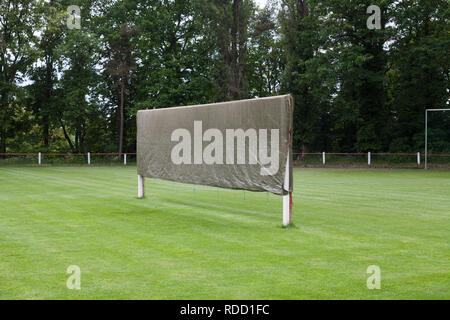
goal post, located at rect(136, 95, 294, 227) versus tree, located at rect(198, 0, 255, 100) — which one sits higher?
tree, located at rect(198, 0, 255, 100)

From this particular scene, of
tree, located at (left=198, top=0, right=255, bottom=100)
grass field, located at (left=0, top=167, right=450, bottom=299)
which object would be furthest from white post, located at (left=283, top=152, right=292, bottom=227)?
tree, located at (left=198, top=0, right=255, bottom=100)

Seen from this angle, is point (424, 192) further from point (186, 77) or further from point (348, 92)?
point (186, 77)

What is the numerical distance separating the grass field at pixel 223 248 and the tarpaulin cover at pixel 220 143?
97 cm

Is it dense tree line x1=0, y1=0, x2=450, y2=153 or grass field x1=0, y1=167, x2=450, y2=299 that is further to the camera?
dense tree line x1=0, y1=0, x2=450, y2=153

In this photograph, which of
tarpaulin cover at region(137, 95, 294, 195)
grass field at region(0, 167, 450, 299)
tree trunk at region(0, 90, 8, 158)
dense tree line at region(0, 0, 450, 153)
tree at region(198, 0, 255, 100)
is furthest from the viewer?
tree trunk at region(0, 90, 8, 158)

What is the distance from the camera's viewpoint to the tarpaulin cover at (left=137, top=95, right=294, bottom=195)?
9.91 m

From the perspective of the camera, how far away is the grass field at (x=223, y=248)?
5.63 metres

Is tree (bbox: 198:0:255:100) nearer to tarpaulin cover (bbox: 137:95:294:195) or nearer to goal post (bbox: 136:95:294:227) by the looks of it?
tarpaulin cover (bbox: 137:95:294:195)

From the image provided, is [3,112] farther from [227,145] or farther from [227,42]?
[227,145]

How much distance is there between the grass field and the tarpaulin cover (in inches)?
38.3

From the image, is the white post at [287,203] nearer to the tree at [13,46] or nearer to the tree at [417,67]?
the tree at [417,67]

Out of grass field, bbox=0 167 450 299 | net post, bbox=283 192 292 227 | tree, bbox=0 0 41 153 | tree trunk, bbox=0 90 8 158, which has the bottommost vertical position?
grass field, bbox=0 167 450 299

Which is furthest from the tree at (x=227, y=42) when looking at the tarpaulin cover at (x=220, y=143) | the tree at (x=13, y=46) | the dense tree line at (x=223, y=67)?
the tarpaulin cover at (x=220, y=143)
